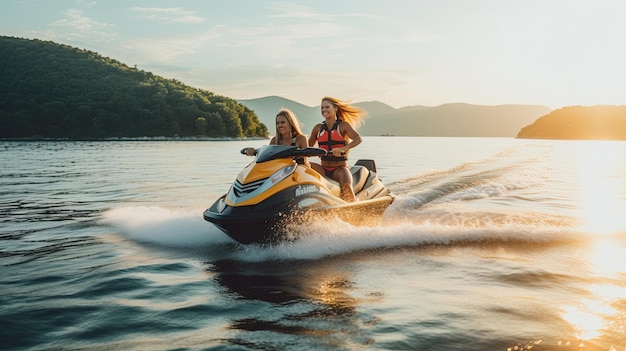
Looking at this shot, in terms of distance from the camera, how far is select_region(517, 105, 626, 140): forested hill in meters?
163

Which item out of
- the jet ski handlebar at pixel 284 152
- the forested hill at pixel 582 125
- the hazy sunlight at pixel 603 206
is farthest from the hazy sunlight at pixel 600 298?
the forested hill at pixel 582 125

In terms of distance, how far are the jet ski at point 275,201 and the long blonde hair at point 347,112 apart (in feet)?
4.60

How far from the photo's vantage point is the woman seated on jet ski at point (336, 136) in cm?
758

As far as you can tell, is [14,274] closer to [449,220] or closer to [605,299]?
[605,299]

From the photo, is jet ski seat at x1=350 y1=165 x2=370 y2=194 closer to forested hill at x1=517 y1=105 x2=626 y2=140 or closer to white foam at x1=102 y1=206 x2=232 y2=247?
white foam at x1=102 y1=206 x2=232 y2=247

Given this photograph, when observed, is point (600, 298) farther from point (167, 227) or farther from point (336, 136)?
point (167, 227)

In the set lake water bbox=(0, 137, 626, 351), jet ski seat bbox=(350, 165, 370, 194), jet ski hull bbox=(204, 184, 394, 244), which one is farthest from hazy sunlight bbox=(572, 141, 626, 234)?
jet ski hull bbox=(204, 184, 394, 244)

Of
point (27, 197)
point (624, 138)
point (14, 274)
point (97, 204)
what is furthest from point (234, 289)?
point (624, 138)

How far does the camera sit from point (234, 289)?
4.95 m

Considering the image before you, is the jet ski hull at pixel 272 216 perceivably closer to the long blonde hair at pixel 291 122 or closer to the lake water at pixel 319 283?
the lake water at pixel 319 283

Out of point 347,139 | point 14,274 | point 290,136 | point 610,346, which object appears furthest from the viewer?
point 347,139

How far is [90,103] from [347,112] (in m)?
109

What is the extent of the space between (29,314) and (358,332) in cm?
255

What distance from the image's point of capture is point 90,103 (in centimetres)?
10644
